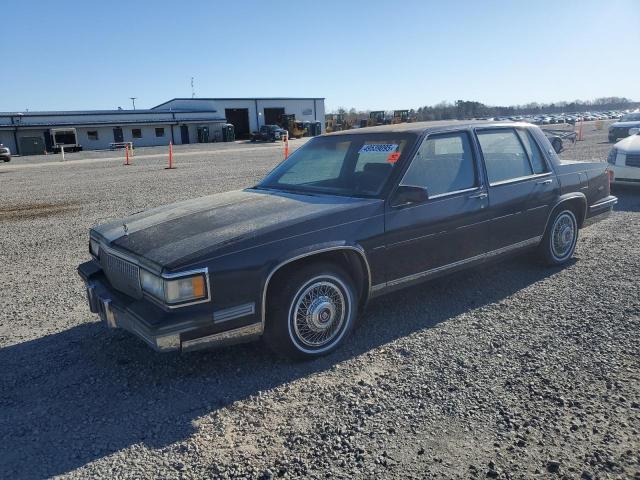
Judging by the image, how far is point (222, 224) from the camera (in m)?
3.75

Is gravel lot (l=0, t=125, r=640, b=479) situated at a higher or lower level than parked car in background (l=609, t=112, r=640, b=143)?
lower

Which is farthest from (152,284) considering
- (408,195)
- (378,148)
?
(378,148)

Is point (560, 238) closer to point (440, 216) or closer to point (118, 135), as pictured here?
point (440, 216)

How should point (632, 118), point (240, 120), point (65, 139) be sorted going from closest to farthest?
point (632, 118) → point (65, 139) → point (240, 120)

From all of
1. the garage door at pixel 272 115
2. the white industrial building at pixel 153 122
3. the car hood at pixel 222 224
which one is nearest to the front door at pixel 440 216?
the car hood at pixel 222 224

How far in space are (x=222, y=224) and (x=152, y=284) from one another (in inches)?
26.8

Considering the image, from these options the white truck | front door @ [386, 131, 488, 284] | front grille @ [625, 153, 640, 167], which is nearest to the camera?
front door @ [386, 131, 488, 284]

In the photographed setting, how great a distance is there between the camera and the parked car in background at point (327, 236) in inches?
129

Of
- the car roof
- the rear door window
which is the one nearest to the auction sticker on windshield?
the car roof

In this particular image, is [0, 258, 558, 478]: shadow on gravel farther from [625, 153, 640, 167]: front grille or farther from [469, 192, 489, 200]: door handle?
[625, 153, 640, 167]: front grille

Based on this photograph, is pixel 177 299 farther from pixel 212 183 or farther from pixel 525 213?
pixel 212 183

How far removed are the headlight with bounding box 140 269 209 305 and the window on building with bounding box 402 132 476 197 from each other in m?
1.83

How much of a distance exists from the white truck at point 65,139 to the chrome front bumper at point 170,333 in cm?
4636

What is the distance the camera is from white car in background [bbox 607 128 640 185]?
9.62 meters
